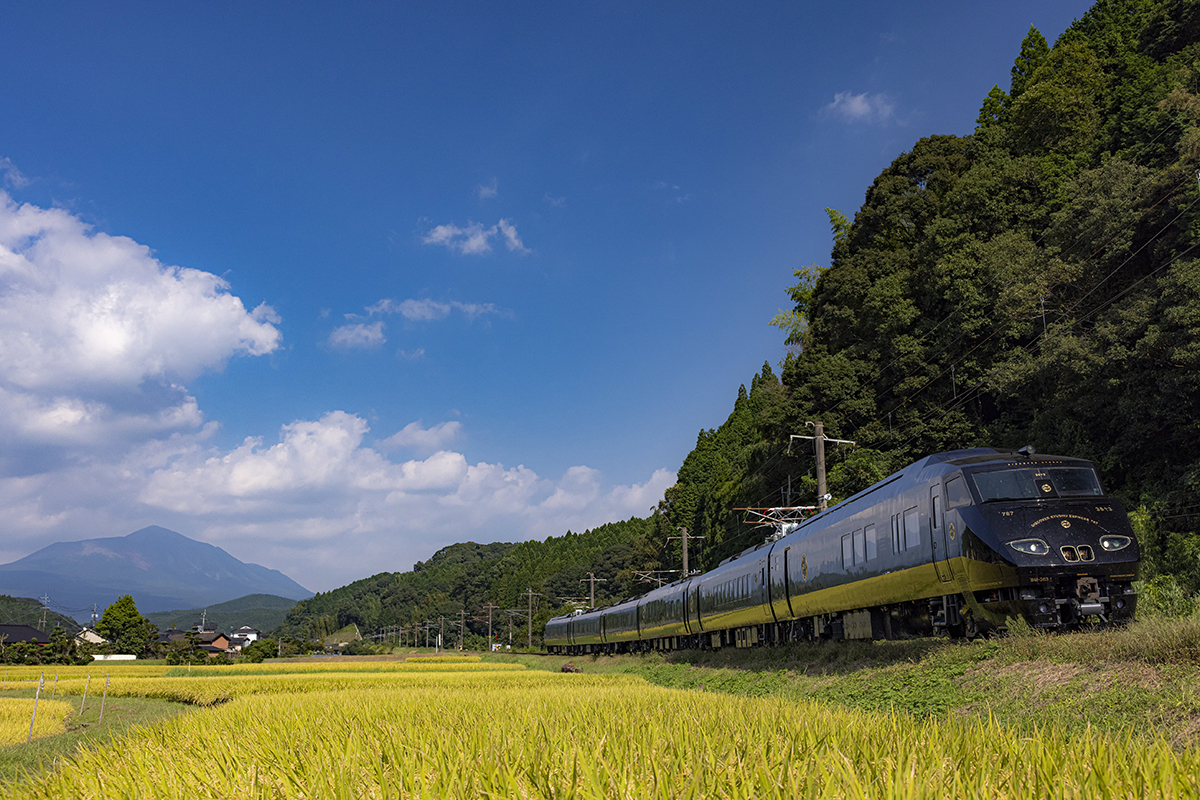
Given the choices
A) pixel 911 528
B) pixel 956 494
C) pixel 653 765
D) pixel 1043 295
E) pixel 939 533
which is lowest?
pixel 653 765

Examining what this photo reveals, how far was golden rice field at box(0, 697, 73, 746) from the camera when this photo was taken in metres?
16.9

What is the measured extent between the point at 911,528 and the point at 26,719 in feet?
70.2

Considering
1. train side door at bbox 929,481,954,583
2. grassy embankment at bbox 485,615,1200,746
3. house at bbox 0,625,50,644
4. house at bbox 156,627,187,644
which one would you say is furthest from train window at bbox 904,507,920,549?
house at bbox 0,625,50,644

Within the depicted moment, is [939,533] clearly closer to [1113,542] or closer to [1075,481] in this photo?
[1075,481]

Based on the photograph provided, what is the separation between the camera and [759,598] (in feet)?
77.3

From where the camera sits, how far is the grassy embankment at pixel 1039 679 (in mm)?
7289

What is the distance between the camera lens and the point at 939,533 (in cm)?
1305

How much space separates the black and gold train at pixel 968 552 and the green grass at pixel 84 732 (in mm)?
11782

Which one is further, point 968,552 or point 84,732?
point 84,732

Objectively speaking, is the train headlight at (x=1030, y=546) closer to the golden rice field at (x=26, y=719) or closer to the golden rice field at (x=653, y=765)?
the golden rice field at (x=653, y=765)

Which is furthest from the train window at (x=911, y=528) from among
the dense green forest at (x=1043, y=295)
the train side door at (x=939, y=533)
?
the dense green forest at (x=1043, y=295)

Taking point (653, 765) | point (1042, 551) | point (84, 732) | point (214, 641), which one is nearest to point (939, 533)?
point (1042, 551)

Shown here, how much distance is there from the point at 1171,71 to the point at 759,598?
2598 cm

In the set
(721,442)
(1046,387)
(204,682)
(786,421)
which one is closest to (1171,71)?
(1046,387)
